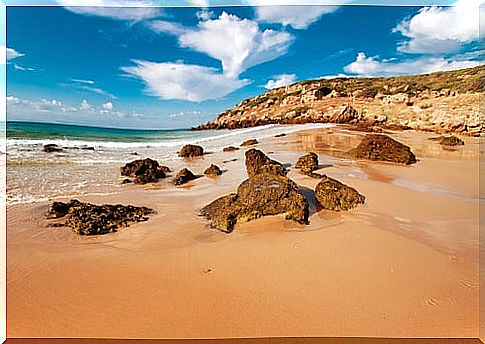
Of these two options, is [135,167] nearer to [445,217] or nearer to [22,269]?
[22,269]

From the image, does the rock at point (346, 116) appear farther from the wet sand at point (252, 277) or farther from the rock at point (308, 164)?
the wet sand at point (252, 277)

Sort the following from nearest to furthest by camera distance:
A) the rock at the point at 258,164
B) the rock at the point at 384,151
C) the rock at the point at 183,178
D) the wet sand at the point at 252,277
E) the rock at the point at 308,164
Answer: the wet sand at the point at 252,277
the rock at the point at 258,164
the rock at the point at 183,178
the rock at the point at 308,164
the rock at the point at 384,151

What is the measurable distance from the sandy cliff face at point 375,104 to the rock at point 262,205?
951 cm

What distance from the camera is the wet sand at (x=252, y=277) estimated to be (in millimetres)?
1385

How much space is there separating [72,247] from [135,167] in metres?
2.31

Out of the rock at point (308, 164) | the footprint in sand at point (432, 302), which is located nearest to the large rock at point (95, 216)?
the footprint in sand at point (432, 302)

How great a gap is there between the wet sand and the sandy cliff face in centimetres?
948

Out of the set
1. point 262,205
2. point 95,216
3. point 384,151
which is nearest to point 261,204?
point 262,205

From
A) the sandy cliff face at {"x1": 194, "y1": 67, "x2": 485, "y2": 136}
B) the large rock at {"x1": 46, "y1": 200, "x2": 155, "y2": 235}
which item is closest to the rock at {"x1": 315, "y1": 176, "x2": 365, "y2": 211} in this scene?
the large rock at {"x1": 46, "y1": 200, "x2": 155, "y2": 235}

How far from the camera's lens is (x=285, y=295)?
5.01 ft

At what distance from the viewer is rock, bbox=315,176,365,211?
103 inches

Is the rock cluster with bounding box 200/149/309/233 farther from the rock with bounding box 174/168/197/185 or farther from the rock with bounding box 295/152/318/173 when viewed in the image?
the rock with bounding box 295/152/318/173

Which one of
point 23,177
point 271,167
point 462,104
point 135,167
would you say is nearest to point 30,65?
point 23,177

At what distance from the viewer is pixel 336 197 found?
265cm
